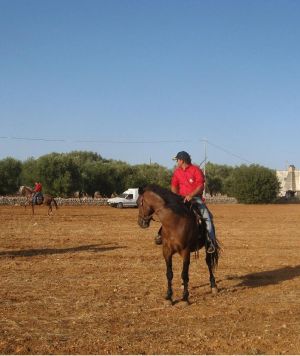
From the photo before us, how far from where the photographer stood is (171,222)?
951cm

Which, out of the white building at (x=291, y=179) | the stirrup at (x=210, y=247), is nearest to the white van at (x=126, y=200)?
the stirrup at (x=210, y=247)

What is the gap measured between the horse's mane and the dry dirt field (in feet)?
5.48

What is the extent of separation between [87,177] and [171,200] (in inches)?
2568

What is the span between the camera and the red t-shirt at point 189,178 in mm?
10305

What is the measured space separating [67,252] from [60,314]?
814 cm

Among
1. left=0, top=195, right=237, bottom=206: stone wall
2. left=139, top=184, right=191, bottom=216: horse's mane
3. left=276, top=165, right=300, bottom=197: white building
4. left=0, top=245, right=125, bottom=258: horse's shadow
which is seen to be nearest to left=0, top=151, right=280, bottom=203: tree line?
left=0, top=195, right=237, bottom=206: stone wall

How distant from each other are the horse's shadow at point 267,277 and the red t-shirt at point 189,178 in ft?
8.46

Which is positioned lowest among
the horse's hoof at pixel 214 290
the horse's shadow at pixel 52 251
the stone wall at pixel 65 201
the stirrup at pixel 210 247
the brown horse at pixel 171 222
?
the horse's hoof at pixel 214 290

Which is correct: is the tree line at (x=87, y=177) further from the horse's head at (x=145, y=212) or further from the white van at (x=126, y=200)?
the horse's head at (x=145, y=212)

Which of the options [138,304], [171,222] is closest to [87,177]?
[171,222]

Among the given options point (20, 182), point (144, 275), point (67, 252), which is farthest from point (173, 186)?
point (20, 182)

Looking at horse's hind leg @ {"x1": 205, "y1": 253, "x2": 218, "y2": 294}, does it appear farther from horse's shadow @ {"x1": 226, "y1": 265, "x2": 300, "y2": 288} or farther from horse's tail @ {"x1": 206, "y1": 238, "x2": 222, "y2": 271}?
A: horse's shadow @ {"x1": 226, "y1": 265, "x2": 300, "y2": 288}

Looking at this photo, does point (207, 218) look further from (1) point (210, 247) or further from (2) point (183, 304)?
(2) point (183, 304)

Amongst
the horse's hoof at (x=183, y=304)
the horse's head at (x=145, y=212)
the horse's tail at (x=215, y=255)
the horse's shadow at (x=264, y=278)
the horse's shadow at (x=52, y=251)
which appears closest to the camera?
the horse's hoof at (x=183, y=304)
